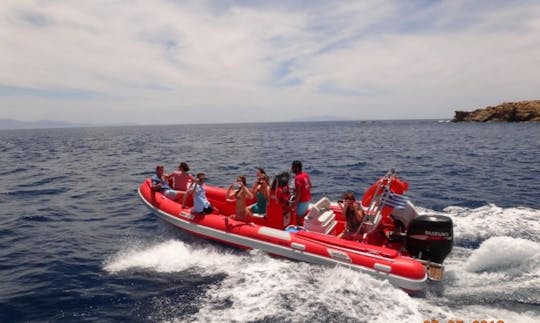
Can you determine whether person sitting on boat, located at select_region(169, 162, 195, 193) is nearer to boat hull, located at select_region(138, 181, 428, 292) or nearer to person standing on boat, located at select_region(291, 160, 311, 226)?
boat hull, located at select_region(138, 181, 428, 292)

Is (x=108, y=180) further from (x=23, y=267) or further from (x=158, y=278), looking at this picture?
(x=158, y=278)

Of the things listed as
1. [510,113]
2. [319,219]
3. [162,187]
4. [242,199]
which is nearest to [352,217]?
[319,219]

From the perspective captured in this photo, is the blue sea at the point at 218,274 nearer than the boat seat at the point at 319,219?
Yes

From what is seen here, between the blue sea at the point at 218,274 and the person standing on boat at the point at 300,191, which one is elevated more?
the person standing on boat at the point at 300,191

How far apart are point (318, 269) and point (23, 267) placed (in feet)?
19.7

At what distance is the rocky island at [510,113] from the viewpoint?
208 ft

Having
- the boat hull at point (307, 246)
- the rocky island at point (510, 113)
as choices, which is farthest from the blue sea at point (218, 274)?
the rocky island at point (510, 113)

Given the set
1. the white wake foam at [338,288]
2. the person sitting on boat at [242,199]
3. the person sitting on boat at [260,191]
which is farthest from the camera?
the person sitting on boat at [260,191]

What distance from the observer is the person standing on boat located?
7273mm

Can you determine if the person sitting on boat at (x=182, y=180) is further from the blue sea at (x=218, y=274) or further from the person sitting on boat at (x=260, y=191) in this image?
the person sitting on boat at (x=260, y=191)

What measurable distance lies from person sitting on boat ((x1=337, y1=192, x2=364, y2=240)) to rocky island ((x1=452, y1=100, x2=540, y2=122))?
2836 inches

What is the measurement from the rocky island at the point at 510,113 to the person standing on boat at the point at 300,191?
7193cm

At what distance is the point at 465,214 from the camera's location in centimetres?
968

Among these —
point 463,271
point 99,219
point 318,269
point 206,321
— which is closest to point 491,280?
point 463,271
